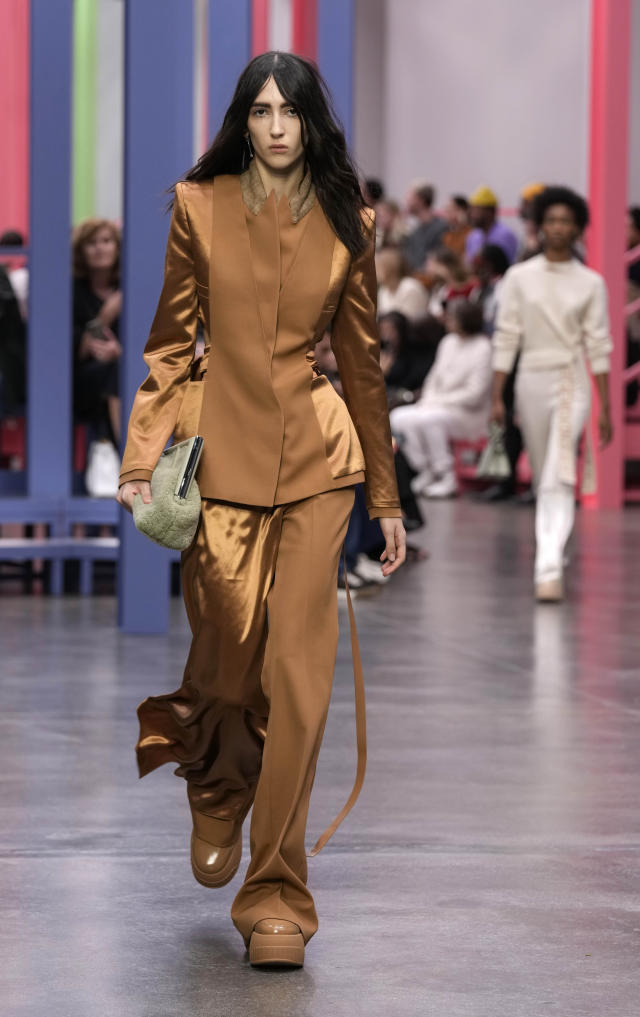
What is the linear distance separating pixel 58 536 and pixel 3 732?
3.48m

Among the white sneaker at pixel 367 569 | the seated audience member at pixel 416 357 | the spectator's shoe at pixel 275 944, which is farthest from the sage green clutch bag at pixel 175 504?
the seated audience member at pixel 416 357

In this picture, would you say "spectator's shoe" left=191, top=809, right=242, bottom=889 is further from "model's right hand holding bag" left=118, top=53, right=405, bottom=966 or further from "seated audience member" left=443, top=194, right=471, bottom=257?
"seated audience member" left=443, top=194, right=471, bottom=257

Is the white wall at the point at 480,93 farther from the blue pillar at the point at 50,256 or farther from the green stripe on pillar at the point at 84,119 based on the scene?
the blue pillar at the point at 50,256

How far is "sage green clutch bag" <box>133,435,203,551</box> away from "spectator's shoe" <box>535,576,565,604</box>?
574 cm

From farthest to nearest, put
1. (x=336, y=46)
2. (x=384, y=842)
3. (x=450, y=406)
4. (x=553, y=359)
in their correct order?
(x=450, y=406) → (x=336, y=46) → (x=553, y=359) → (x=384, y=842)

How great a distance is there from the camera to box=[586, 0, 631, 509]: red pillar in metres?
14.7

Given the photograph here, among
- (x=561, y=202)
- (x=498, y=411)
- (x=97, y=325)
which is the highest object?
(x=561, y=202)

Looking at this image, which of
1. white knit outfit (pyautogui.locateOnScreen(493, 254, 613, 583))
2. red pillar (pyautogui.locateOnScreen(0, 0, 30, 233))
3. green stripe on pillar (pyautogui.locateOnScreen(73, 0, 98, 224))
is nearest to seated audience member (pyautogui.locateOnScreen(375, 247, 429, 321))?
green stripe on pillar (pyautogui.locateOnScreen(73, 0, 98, 224))

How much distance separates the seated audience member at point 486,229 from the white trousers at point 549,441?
25.9 ft

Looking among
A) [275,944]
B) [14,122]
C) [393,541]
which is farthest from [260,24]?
[275,944]

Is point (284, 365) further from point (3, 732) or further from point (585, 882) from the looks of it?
point (3, 732)

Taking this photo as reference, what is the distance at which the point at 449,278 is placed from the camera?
1702 centimetres

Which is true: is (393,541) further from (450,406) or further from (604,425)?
(450,406)

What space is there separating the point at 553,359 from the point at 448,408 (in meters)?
7.08
